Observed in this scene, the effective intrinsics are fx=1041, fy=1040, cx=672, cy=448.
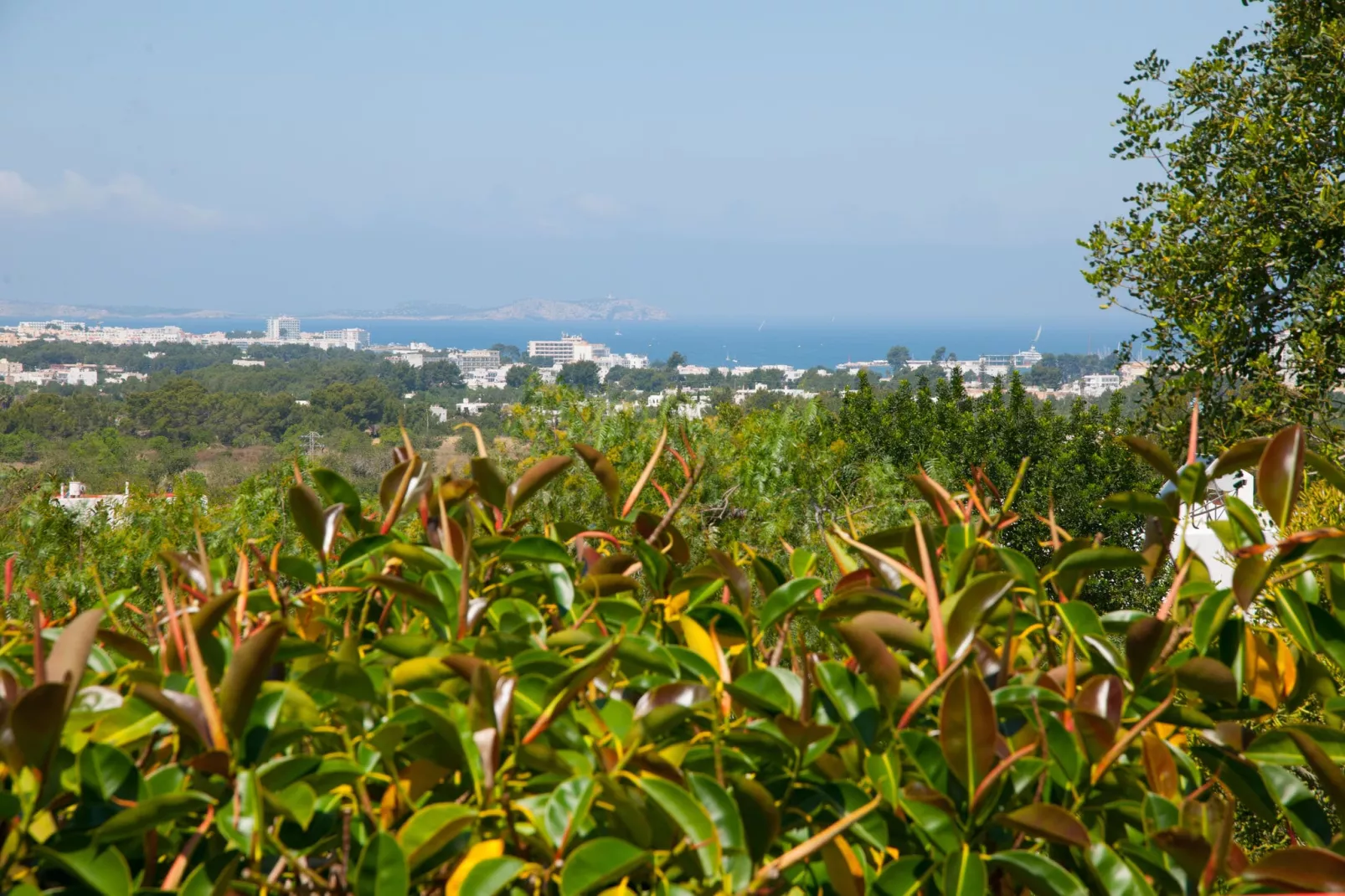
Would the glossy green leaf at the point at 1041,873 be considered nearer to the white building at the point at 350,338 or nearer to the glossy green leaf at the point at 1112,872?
the glossy green leaf at the point at 1112,872

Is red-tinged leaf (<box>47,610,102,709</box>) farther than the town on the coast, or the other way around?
the town on the coast

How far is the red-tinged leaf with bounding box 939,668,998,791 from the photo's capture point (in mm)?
657

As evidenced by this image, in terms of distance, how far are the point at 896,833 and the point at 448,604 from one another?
37cm

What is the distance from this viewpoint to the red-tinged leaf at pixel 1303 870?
0.61 metres

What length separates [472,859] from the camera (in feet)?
2.13

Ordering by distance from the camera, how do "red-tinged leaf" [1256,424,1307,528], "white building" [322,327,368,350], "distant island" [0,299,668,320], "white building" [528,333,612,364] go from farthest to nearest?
"distant island" [0,299,668,320] → "white building" [322,327,368,350] → "white building" [528,333,612,364] → "red-tinged leaf" [1256,424,1307,528]

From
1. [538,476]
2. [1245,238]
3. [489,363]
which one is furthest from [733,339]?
[538,476]

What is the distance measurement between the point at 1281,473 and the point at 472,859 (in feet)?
2.14

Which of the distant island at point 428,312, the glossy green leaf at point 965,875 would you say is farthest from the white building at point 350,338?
the glossy green leaf at point 965,875

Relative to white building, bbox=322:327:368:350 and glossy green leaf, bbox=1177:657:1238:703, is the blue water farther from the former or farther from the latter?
glossy green leaf, bbox=1177:657:1238:703

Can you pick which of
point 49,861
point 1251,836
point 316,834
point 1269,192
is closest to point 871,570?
point 316,834

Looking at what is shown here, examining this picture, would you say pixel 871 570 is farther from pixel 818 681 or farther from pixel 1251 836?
pixel 1251 836

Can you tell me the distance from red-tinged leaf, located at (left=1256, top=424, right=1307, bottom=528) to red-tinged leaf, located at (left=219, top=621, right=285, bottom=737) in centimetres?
71

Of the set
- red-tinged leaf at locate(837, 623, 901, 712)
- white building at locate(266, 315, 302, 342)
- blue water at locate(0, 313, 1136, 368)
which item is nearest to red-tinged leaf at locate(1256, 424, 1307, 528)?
red-tinged leaf at locate(837, 623, 901, 712)
